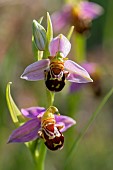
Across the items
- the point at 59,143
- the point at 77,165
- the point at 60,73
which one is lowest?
the point at 77,165

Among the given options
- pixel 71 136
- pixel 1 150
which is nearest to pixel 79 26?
pixel 71 136

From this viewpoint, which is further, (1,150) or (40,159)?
(1,150)

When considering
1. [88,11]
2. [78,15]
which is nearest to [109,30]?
[88,11]

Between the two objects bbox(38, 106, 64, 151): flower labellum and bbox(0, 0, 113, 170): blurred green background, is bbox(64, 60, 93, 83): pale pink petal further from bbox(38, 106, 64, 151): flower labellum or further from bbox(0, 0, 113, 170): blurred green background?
bbox(0, 0, 113, 170): blurred green background

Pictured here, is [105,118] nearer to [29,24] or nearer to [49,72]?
[29,24]

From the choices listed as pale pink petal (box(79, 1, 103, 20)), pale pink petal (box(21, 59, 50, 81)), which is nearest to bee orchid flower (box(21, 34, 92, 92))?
pale pink petal (box(21, 59, 50, 81))

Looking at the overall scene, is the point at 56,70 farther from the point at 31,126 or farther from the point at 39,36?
the point at 31,126
